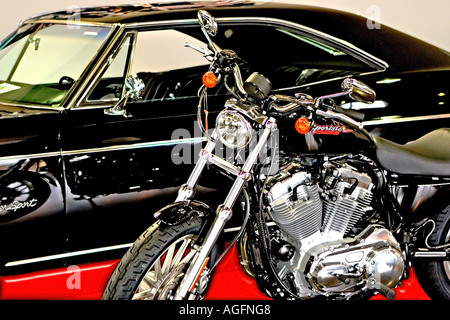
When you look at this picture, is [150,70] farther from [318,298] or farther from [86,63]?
[318,298]

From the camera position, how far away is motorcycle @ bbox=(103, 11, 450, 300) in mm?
2184

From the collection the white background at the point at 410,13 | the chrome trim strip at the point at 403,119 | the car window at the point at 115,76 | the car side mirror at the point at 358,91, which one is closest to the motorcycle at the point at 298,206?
the car side mirror at the point at 358,91

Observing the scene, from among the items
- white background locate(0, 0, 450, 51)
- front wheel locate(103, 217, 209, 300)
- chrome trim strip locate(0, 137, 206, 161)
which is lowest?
front wheel locate(103, 217, 209, 300)

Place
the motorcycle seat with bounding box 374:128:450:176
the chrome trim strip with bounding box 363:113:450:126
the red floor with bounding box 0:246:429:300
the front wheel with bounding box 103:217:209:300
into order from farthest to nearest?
the chrome trim strip with bounding box 363:113:450:126 → the red floor with bounding box 0:246:429:300 → the motorcycle seat with bounding box 374:128:450:176 → the front wheel with bounding box 103:217:209:300

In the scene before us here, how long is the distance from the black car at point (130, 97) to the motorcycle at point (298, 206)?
18.2 inches

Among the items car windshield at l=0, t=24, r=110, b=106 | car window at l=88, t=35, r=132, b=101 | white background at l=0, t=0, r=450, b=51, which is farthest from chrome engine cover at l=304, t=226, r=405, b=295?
white background at l=0, t=0, r=450, b=51

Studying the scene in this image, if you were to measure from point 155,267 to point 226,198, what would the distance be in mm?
383

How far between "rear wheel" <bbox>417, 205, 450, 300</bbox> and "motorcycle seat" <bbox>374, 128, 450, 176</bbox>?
290 millimetres

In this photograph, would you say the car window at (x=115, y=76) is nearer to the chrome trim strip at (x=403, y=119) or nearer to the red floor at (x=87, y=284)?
the red floor at (x=87, y=284)

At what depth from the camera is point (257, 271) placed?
241 centimetres

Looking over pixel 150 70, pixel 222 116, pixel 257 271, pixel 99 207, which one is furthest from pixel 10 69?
pixel 257 271

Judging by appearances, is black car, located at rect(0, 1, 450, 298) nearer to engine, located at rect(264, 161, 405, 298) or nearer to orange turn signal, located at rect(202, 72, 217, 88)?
orange turn signal, located at rect(202, 72, 217, 88)

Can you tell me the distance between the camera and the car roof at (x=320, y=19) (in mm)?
3020
